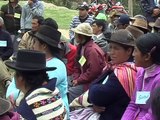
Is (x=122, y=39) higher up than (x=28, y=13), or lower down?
higher up

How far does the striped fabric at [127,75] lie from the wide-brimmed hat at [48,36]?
2.42 feet

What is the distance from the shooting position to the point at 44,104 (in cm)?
376

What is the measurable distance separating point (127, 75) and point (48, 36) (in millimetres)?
1001

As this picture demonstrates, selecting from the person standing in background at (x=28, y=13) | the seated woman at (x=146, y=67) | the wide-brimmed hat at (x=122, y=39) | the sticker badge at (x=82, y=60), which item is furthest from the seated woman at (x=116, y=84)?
the person standing in background at (x=28, y=13)

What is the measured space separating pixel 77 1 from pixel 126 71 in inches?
982

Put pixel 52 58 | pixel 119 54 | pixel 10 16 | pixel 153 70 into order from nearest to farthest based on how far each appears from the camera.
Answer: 1. pixel 153 70
2. pixel 119 54
3. pixel 52 58
4. pixel 10 16

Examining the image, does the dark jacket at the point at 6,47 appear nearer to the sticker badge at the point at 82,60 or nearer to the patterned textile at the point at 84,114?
the sticker badge at the point at 82,60

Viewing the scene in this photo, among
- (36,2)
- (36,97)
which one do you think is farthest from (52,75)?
(36,2)

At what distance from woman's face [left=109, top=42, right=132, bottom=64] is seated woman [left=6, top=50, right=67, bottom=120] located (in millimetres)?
845

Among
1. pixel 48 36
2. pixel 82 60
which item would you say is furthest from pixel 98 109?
pixel 82 60

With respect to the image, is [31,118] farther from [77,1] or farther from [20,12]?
[77,1]

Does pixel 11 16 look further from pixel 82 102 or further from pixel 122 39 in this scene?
pixel 122 39

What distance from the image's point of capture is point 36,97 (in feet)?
12.4

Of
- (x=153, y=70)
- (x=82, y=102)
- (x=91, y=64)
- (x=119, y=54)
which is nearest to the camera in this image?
(x=153, y=70)
